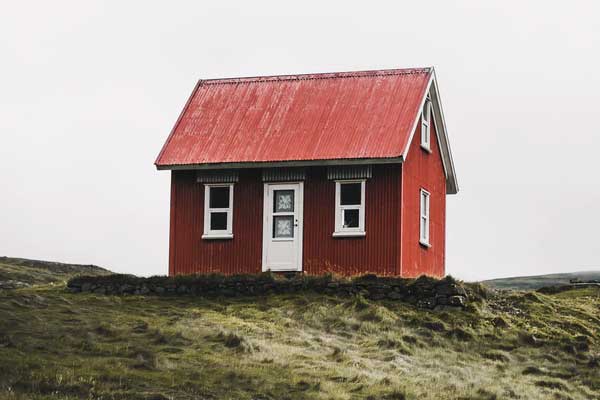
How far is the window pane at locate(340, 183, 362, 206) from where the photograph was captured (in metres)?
40.3

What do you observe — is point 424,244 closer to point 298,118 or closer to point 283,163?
point 283,163

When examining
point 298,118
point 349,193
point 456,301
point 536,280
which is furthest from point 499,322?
point 536,280

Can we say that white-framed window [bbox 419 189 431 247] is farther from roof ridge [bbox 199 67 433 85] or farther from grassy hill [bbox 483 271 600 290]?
grassy hill [bbox 483 271 600 290]

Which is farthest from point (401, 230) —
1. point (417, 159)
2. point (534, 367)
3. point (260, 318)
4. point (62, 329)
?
point (62, 329)

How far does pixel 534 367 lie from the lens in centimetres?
3189

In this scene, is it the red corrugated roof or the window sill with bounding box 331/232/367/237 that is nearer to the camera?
the window sill with bounding box 331/232/367/237

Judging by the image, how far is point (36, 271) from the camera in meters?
63.2

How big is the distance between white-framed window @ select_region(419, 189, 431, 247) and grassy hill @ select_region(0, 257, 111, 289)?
18.4m

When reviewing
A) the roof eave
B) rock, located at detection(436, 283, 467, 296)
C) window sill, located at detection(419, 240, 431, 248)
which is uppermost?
the roof eave

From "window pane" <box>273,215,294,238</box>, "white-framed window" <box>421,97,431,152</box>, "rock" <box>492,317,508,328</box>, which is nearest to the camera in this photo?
"rock" <box>492,317,508,328</box>

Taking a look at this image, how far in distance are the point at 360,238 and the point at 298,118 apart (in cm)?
555

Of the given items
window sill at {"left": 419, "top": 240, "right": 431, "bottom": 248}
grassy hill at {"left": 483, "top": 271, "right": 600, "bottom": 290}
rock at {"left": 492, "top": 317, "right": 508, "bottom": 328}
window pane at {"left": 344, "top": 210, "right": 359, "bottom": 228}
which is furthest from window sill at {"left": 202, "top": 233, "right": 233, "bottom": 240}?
grassy hill at {"left": 483, "top": 271, "right": 600, "bottom": 290}

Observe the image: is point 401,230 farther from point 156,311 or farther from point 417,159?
point 156,311

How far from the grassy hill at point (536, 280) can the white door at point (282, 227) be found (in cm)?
3791
